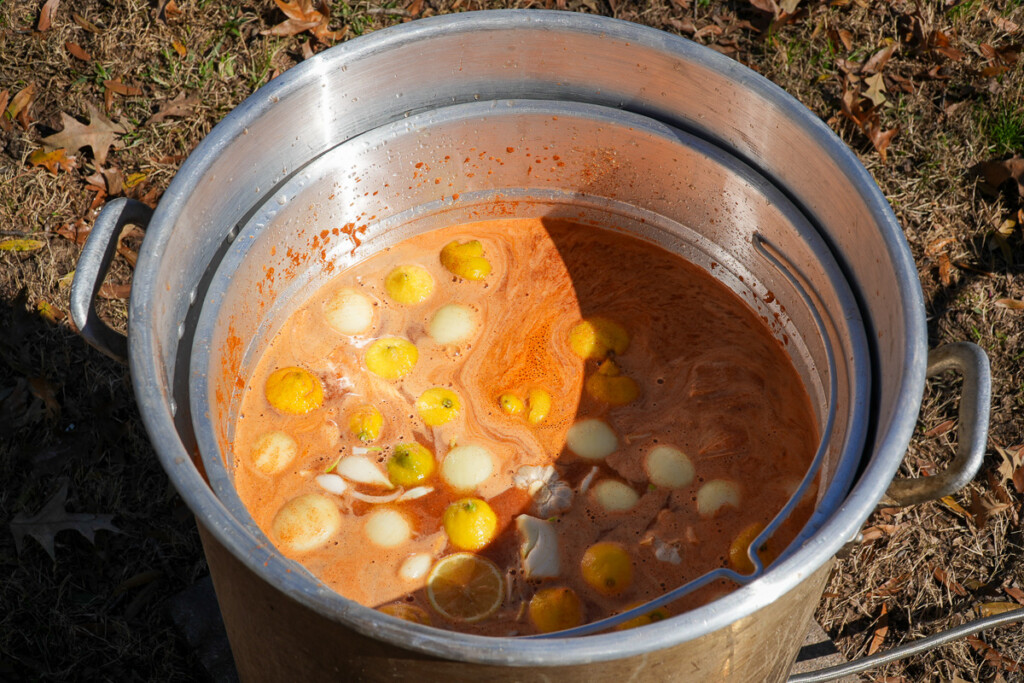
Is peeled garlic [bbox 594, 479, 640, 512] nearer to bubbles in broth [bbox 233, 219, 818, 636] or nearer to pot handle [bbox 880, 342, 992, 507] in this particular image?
bubbles in broth [bbox 233, 219, 818, 636]

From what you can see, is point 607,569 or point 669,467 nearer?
point 607,569

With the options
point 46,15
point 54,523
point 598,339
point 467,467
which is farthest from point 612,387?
point 46,15

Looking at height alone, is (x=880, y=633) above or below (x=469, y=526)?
below

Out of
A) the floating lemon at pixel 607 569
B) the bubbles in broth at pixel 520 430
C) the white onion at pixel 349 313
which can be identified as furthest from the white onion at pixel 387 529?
the white onion at pixel 349 313

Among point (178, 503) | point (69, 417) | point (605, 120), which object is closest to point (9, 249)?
point (69, 417)

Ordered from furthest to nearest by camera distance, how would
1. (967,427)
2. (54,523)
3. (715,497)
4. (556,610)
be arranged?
1. (54,523)
2. (715,497)
3. (556,610)
4. (967,427)

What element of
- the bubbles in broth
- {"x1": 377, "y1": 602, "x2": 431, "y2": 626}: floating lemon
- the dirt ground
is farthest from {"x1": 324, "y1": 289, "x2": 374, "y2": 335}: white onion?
the dirt ground

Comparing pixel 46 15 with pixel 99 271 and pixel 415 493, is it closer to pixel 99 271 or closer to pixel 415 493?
pixel 99 271
